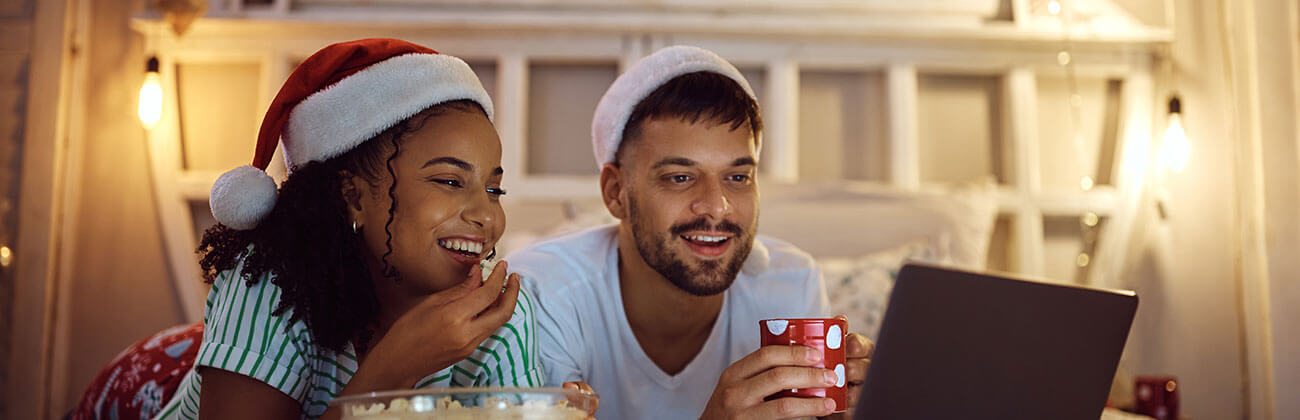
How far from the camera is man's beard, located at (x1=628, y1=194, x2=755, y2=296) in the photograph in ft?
5.13

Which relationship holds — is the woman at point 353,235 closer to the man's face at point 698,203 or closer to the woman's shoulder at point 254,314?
the woman's shoulder at point 254,314

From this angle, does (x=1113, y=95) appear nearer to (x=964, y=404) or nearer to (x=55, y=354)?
(x=964, y=404)

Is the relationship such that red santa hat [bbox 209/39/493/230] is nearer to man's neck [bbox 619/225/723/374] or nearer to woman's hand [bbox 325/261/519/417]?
woman's hand [bbox 325/261/519/417]

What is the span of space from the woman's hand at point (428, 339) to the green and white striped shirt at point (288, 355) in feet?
0.39

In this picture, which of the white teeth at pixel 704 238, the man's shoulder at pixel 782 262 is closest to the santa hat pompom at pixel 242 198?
the white teeth at pixel 704 238

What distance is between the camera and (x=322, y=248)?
1141 mm

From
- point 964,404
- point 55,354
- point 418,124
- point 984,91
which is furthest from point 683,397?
point 55,354

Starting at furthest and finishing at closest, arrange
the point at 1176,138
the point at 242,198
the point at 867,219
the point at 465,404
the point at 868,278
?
the point at 1176,138 < the point at 867,219 < the point at 868,278 < the point at 242,198 < the point at 465,404

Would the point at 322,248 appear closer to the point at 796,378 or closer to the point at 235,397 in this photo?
the point at 235,397

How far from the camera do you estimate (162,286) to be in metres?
2.66

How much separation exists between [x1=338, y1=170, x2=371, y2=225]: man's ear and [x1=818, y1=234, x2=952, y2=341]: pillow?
49.7 inches

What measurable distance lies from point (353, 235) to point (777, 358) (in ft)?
1.90

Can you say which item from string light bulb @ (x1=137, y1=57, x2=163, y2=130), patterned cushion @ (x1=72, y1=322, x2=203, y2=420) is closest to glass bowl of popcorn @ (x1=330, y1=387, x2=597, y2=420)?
patterned cushion @ (x1=72, y1=322, x2=203, y2=420)

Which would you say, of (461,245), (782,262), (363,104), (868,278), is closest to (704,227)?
(782,262)
